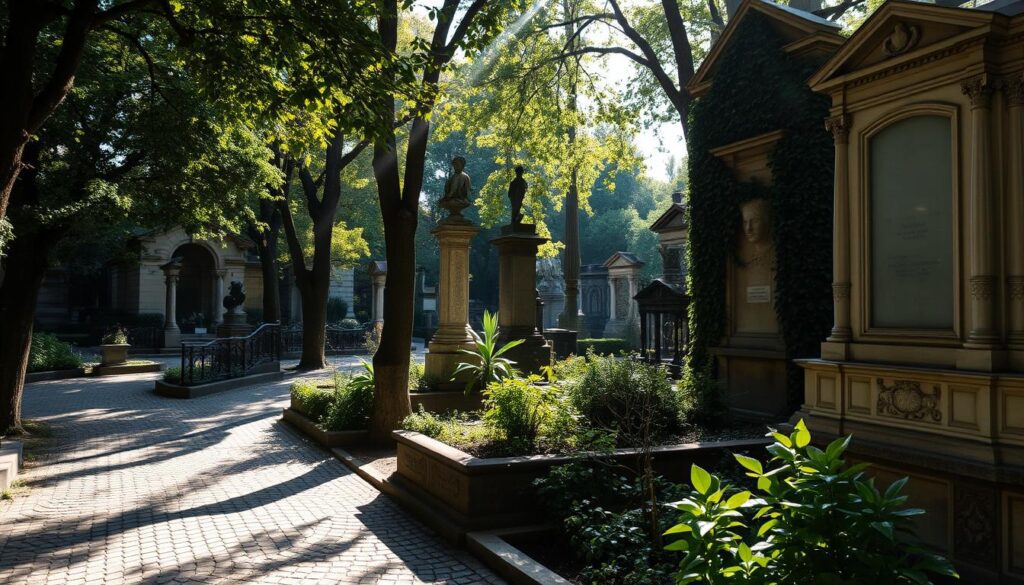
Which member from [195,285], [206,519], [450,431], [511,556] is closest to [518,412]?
[450,431]

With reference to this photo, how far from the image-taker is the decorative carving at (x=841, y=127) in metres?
5.79

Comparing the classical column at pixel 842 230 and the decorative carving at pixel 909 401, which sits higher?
the classical column at pixel 842 230

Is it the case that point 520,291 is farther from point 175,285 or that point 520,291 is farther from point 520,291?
point 175,285

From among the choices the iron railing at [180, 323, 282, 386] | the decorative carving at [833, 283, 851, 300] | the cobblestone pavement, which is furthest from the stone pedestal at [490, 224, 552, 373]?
the decorative carving at [833, 283, 851, 300]

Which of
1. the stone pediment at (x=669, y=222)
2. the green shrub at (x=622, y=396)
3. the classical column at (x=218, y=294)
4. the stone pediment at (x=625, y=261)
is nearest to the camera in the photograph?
the green shrub at (x=622, y=396)

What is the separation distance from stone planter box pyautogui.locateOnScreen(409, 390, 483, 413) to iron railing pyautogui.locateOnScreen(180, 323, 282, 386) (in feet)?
25.3

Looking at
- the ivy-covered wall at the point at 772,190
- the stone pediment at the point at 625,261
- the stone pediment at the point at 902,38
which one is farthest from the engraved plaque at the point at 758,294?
the stone pediment at the point at 625,261

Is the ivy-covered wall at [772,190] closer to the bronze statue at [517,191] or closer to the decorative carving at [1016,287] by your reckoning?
the decorative carving at [1016,287]

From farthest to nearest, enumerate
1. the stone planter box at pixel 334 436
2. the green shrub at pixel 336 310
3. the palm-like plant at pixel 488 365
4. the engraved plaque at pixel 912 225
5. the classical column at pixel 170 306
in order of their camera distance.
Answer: the green shrub at pixel 336 310, the classical column at pixel 170 306, the palm-like plant at pixel 488 365, the stone planter box at pixel 334 436, the engraved plaque at pixel 912 225

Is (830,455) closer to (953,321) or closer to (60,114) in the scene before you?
(953,321)

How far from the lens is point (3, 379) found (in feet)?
31.3

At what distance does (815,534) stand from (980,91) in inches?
153

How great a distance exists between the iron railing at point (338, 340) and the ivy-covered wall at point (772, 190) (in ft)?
68.5

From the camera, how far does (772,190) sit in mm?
9352
